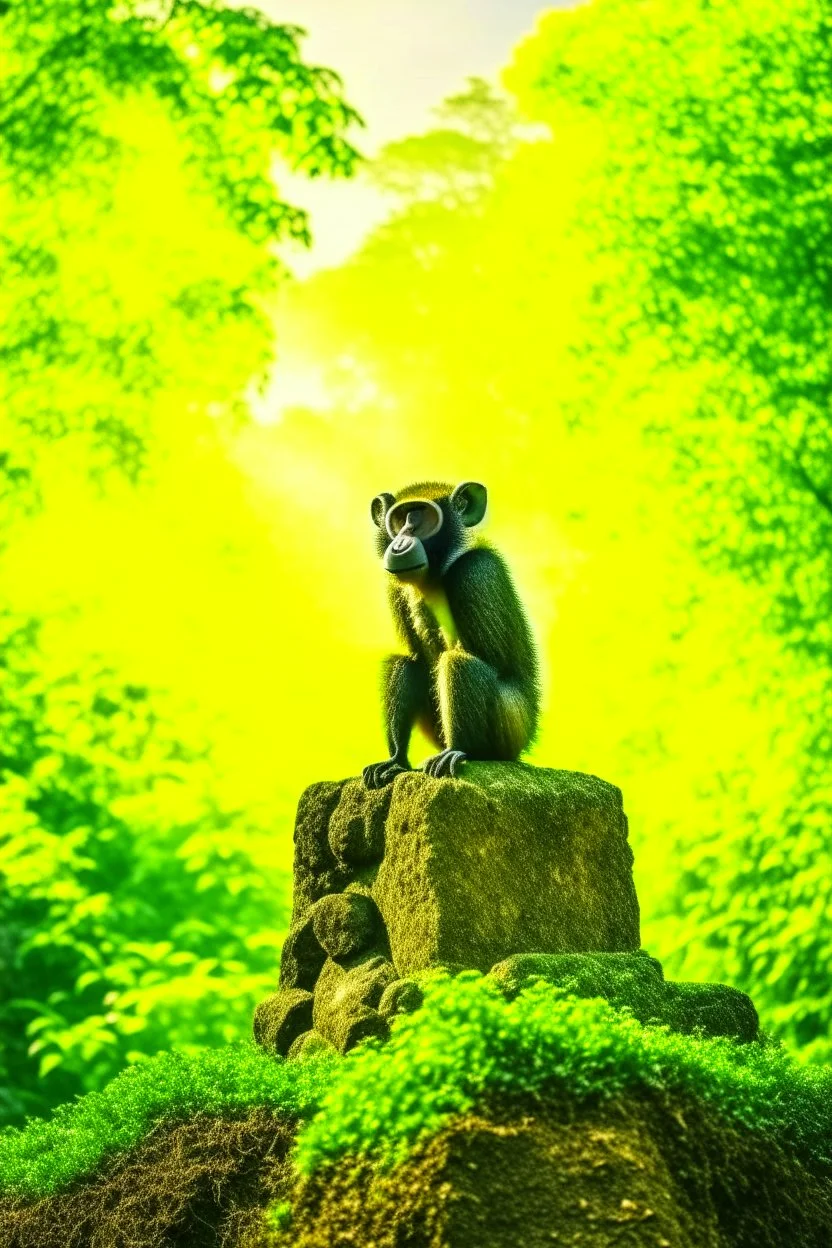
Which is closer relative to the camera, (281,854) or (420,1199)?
(420,1199)

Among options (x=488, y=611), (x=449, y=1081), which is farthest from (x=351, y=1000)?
(x=488, y=611)

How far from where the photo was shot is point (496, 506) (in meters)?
16.4

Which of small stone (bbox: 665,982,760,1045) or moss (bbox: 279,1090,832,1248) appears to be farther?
small stone (bbox: 665,982,760,1045)

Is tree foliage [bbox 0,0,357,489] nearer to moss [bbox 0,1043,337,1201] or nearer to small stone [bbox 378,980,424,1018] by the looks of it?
moss [bbox 0,1043,337,1201]

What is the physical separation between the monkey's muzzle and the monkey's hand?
2.58ft

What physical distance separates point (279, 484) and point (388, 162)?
6968mm

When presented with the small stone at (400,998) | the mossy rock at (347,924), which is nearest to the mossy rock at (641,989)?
the small stone at (400,998)

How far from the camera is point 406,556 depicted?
528 cm

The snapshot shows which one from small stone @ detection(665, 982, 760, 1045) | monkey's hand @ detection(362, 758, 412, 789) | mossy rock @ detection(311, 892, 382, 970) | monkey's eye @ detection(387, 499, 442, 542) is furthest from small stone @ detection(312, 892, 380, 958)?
monkey's eye @ detection(387, 499, 442, 542)

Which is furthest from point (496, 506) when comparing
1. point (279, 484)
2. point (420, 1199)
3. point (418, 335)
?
point (420, 1199)

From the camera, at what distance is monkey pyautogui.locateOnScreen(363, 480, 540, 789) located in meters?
5.34

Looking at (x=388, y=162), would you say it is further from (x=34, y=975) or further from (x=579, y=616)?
(x=34, y=975)

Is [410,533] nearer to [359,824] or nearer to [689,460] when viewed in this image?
[359,824]

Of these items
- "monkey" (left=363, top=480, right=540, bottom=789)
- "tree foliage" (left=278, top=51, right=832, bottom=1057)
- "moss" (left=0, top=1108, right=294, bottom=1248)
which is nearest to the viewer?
"moss" (left=0, top=1108, right=294, bottom=1248)
